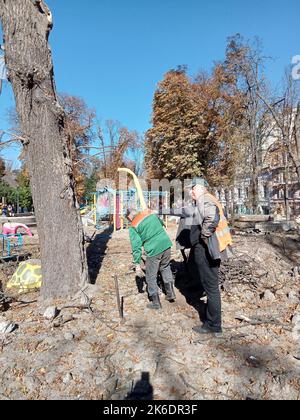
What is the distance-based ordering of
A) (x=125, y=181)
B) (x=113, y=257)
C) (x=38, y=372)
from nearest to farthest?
(x=38, y=372), (x=113, y=257), (x=125, y=181)

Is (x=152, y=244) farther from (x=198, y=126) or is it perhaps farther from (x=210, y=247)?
(x=198, y=126)

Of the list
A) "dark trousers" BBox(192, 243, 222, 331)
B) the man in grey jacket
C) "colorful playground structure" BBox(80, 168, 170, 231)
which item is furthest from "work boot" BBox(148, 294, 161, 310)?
"colorful playground structure" BBox(80, 168, 170, 231)

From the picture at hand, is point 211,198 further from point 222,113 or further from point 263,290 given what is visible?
point 222,113

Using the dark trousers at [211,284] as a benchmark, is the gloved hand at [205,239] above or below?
above

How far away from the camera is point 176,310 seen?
4023 millimetres

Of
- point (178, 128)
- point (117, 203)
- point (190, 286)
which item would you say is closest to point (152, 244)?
point (190, 286)

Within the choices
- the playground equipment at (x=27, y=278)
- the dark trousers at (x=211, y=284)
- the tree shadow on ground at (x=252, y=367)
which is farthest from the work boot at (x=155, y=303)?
the playground equipment at (x=27, y=278)

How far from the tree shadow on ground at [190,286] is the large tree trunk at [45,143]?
170cm

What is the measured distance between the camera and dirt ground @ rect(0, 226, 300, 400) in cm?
239

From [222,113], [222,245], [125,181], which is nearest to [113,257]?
[222,245]

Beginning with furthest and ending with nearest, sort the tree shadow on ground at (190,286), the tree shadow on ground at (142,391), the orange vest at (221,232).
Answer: the tree shadow on ground at (190,286), the orange vest at (221,232), the tree shadow on ground at (142,391)

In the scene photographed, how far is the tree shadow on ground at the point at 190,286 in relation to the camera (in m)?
4.20

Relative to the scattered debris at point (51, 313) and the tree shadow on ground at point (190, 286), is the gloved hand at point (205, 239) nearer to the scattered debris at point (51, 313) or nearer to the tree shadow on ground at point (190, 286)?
the tree shadow on ground at point (190, 286)
